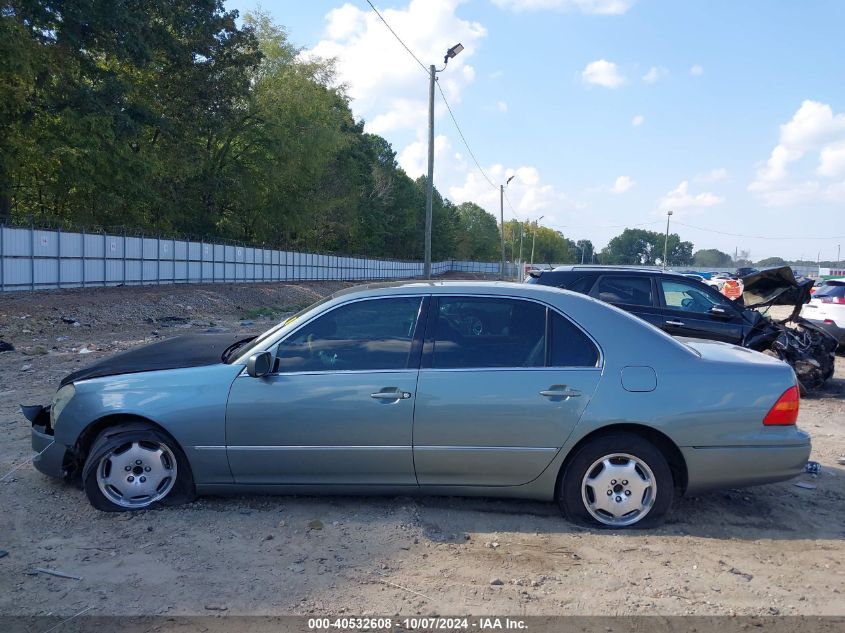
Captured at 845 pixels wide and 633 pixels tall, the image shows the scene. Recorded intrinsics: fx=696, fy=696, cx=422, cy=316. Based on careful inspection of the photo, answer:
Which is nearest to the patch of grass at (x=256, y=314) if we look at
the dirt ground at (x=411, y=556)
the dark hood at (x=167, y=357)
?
the dark hood at (x=167, y=357)

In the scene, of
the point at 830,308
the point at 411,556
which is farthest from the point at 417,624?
the point at 830,308

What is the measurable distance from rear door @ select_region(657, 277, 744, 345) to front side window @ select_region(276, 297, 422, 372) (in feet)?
18.4

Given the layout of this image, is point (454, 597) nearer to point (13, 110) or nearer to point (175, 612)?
point (175, 612)

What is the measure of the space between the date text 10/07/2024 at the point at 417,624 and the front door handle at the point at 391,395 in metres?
1.44

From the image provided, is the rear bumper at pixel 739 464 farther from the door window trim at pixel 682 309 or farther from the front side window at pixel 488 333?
the door window trim at pixel 682 309

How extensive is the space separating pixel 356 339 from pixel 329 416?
559 mm

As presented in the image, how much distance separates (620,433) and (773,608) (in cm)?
130

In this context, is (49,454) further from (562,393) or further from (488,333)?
(562,393)

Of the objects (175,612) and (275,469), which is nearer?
→ (175,612)

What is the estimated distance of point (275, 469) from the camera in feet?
15.3

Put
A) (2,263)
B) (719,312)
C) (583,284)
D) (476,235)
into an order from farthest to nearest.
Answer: (476,235), (2,263), (583,284), (719,312)

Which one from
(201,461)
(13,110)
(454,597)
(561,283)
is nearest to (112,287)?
(13,110)

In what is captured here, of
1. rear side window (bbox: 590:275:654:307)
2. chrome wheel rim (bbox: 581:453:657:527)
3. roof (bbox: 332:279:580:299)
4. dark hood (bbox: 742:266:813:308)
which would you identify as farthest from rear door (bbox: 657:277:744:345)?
chrome wheel rim (bbox: 581:453:657:527)

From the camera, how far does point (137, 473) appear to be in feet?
15.5
